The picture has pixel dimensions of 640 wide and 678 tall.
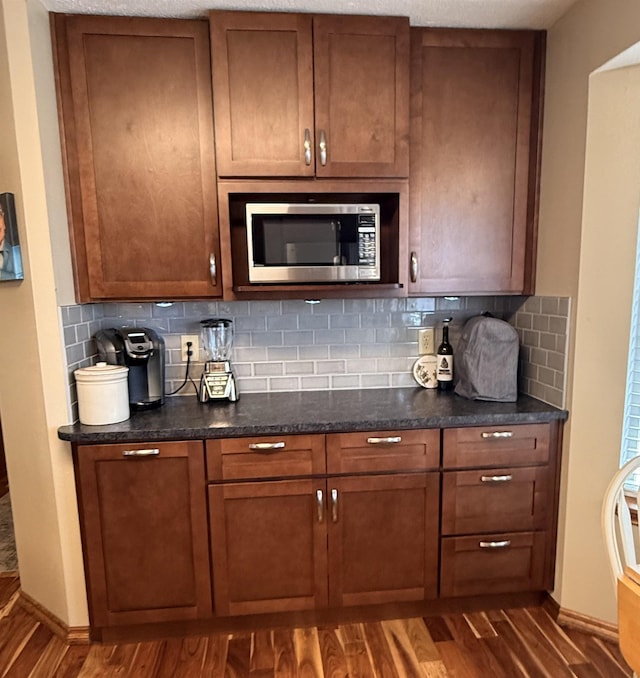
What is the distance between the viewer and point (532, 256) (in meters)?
2.05

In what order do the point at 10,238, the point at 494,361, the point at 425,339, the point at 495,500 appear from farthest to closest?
the point at 425,339
the point at 494,361
the point at 495,500
the point at 10,238

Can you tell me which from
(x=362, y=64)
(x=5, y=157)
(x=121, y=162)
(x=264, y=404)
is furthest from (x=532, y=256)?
(x=5, y=157)

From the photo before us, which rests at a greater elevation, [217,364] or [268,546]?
[217,364]

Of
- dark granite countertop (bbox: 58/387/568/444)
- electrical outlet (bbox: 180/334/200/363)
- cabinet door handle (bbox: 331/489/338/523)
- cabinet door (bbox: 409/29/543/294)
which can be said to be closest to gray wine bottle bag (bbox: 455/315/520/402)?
dark granite countertop (bbox: 58/387/568/444)

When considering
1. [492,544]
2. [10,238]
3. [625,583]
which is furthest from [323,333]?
[625,583]

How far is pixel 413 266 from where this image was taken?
2.00 meters

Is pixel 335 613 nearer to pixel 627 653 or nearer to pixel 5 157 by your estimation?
pixel 627 653

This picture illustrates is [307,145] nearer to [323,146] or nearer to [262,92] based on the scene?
[323,146]

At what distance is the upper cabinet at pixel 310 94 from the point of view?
1792 millimetres

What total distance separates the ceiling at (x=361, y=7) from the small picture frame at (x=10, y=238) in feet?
2.46

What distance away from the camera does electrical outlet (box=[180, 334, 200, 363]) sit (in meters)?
2.25

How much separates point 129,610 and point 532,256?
89.7 inches

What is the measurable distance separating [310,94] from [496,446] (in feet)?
5.35

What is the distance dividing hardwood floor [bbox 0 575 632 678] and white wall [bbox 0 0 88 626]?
0.53ft
